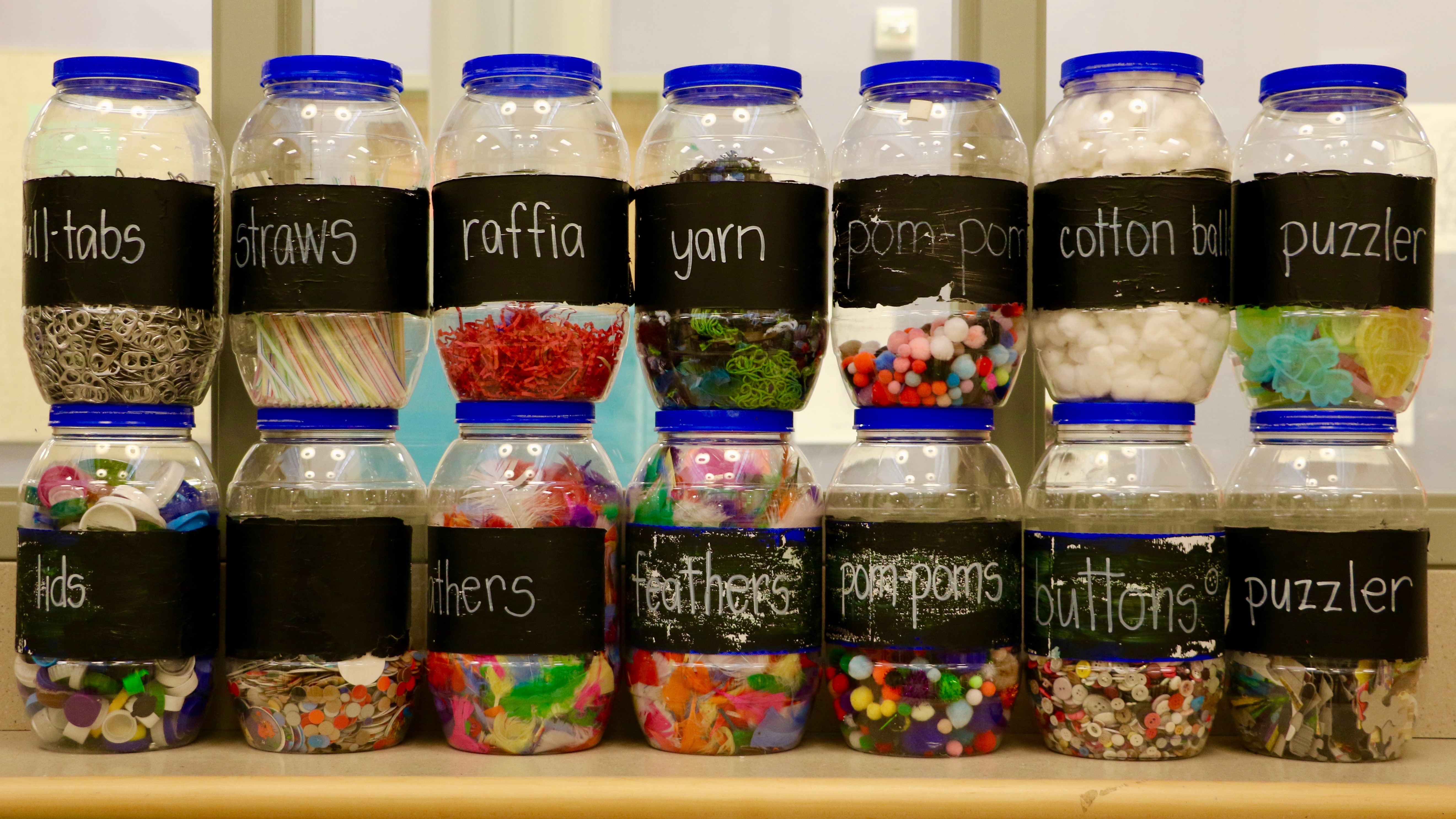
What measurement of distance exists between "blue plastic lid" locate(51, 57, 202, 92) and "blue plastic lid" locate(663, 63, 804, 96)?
50 cm

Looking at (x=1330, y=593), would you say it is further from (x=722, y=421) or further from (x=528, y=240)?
(x=528, y=240)

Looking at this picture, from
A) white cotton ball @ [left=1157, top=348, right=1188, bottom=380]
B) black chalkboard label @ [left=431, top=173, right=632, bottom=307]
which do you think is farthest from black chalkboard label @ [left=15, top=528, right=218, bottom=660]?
white cotton ball @ [left=1157, top=348, right=1188, bottom=380]

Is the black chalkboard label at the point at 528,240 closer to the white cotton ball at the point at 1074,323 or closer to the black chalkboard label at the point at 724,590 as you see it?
the black chalkboard label at the point at 724,590

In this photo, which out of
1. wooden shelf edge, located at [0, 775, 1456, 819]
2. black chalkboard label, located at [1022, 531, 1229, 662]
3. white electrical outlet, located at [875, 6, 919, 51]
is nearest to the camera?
wooden shelf edge, located at [0, 775, 1456, 819]

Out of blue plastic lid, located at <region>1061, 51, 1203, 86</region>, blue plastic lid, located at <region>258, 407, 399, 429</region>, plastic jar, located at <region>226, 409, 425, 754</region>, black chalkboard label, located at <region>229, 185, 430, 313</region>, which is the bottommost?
plastic jar, located at <region>226, 409, 425, 754</region>

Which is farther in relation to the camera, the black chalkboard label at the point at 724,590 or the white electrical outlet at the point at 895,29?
the white electrical outlet at the point at 895,29

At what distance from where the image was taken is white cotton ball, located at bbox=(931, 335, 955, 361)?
45.4 inches

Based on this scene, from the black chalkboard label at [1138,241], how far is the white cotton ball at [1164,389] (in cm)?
7

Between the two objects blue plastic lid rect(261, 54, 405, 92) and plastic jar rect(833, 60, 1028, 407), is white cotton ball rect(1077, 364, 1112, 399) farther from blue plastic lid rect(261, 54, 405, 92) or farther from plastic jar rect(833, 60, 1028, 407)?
blue plastic lid rect(261, 54, 405, 92)

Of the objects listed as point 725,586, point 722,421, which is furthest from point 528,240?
point 725,586

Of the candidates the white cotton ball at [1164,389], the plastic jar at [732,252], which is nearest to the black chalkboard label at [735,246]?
the plastic jar at [732,252]

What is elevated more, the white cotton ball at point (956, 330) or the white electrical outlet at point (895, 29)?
the white electrical outlet at point (895, 29)

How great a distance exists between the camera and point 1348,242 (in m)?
1.15

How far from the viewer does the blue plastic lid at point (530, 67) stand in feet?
3.88
